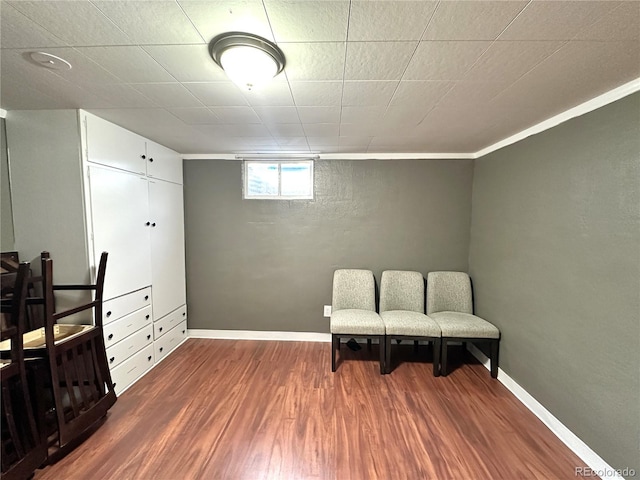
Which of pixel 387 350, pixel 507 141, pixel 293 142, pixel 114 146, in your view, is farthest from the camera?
pixel 293 142

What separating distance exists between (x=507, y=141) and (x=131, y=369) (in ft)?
12.9

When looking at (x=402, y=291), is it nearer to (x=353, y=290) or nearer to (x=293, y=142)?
(x=353, y=290)

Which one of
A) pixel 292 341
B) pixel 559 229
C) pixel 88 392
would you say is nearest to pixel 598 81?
pixel 559 229

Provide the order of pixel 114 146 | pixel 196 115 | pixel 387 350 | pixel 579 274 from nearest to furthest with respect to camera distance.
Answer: pixel 579 274 < pixel 196 115 < pixel 114 146 < pixel 387 350

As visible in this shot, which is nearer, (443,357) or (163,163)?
(443,357)

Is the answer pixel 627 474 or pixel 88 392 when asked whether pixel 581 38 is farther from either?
pixel 88 392

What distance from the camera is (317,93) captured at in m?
1.60

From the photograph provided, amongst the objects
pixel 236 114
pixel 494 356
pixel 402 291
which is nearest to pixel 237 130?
pixel 236 114

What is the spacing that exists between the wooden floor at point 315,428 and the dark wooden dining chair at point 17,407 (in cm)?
21

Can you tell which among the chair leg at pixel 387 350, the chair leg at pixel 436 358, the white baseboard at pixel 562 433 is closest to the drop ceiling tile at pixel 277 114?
the chair leg at pixel 387 350

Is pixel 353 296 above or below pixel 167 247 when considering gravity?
below

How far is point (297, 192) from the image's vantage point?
3223mm

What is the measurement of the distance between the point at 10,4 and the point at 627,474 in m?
3.41

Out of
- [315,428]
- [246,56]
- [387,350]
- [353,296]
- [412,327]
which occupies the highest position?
[246,56]
